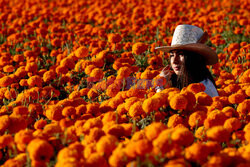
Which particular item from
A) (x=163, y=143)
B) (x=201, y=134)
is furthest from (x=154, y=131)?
(x=201, y=134)

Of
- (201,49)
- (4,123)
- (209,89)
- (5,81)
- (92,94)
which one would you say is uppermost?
(201,49)

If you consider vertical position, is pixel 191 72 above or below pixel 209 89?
above

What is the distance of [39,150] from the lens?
6.22ft

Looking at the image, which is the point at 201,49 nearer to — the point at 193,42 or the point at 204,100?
the point at 193,42

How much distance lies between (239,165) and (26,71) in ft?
10.2

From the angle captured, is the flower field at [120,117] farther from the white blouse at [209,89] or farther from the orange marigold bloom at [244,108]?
the white blouse at [209,89]

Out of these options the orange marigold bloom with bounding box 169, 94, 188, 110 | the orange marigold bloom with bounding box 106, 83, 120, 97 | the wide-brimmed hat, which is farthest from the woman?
the orange marigold bloom with bounding box 169, 94, 188, 110

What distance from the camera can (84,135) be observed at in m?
2.30

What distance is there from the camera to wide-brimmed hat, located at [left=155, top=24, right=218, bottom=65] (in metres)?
3.76

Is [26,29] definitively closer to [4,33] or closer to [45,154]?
[4,33]

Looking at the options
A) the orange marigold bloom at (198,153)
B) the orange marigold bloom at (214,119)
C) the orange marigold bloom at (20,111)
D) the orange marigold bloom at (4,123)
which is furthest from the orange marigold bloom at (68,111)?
the orange marigold bloom at (198,153)

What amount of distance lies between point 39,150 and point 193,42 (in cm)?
256

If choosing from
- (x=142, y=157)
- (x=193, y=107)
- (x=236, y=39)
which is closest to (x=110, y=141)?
(x=142, y=157)

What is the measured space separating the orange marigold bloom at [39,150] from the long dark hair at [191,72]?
2.20 m
